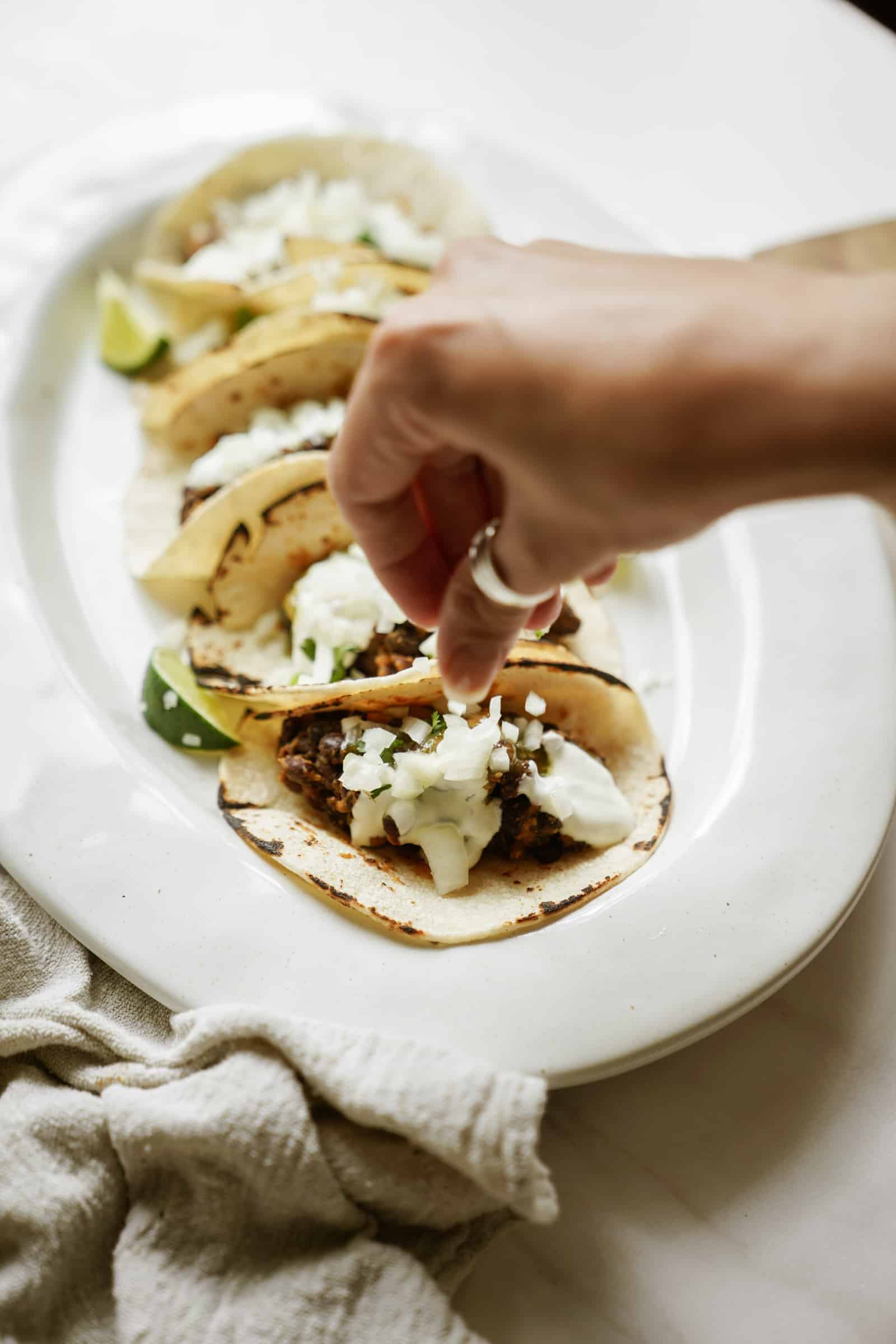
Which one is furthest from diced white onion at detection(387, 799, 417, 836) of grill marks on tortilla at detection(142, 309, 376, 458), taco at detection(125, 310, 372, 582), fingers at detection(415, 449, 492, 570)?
grill marks on tortilla at detection(142, 309, 376, 458)

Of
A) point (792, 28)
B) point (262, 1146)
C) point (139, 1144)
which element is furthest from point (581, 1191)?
point (792, 28)

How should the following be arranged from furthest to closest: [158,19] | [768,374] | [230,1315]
→ 1. [158,19]
2. [230,1315]
3. [768,374]

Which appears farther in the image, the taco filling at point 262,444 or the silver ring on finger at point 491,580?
the taco filling at point 262,444

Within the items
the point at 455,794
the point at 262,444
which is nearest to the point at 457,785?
the point at 455,794

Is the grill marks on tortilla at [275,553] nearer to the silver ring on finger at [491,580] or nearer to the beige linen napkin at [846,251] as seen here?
the silver ring on finger at [491,580]

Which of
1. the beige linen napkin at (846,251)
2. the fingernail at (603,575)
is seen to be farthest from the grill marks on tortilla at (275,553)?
the beige linen napkin at (846,251)

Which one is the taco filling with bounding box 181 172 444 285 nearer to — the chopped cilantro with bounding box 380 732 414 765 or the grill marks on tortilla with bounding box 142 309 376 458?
the grill marks on tortilla with bounding box 142 309 376 458

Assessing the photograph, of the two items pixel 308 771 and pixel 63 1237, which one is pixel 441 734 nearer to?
pixel 308 771
